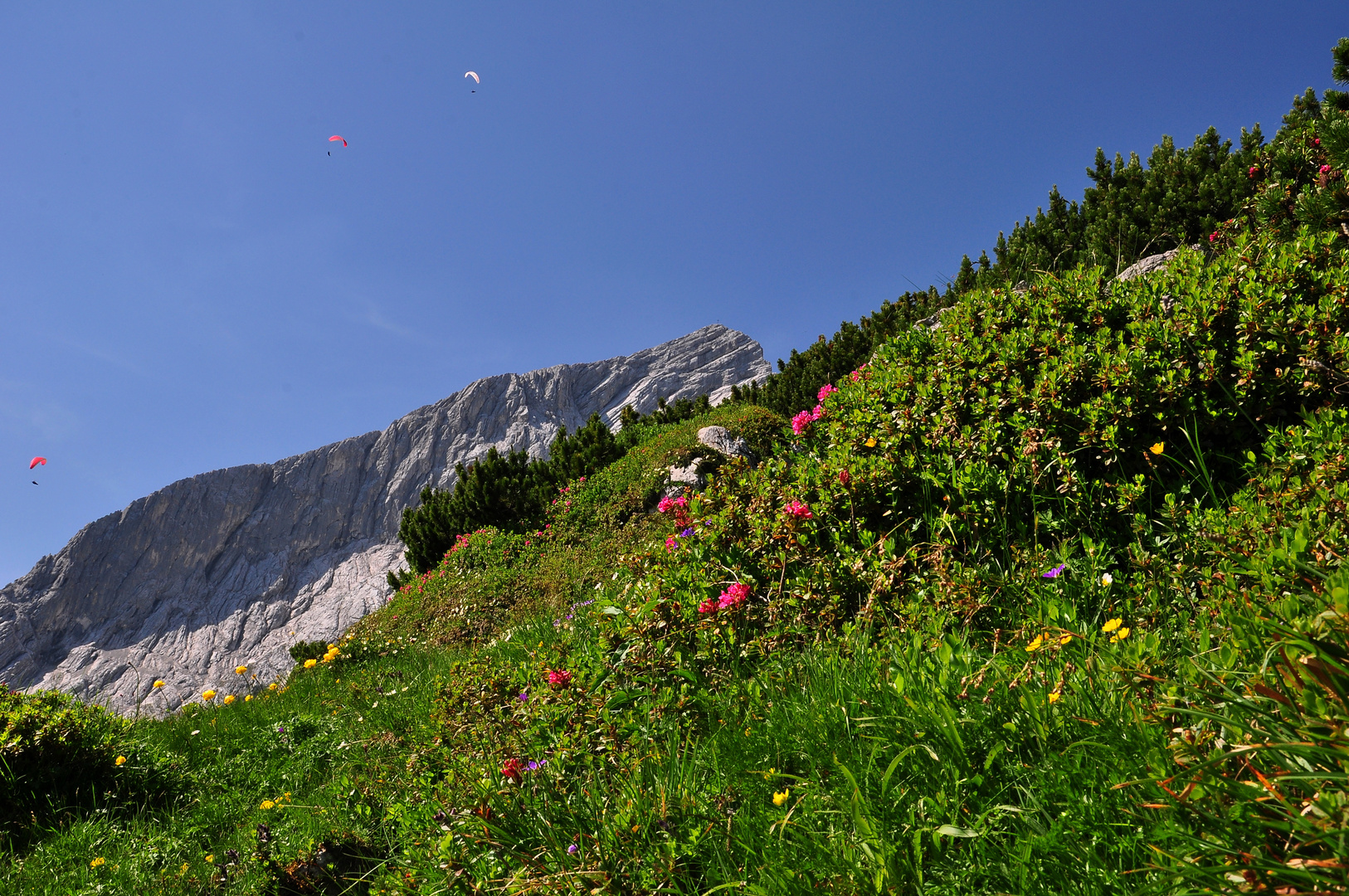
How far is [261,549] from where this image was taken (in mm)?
70562

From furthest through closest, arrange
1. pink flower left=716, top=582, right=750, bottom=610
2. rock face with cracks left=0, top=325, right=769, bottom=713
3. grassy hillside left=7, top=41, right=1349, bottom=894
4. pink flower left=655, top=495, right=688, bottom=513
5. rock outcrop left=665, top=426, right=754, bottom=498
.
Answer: rock face with cracks left=0, top=325, right=769, bottom=713, rock outcrop left=665, top=426, right=754, bottom=498, pink flower left=655, top=495, right=688, bottom=513, pink flower left=716, top=582, right=750, bottom=610, grassy hillside left=7, top=41, right=1349, bottom=894

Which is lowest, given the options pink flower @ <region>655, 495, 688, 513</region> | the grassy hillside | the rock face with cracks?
the grassy hillside

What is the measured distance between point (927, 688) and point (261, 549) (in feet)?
278

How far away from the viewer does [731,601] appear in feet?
12.0

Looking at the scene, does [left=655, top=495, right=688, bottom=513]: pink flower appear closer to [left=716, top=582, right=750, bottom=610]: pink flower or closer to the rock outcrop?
[left=716, top=582, right=750, bottom=610]: pink flower

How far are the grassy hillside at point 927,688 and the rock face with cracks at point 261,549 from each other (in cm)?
5933

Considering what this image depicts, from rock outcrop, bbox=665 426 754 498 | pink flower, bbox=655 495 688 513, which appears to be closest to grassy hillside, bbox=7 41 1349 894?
pink flower, bbox=655 495 688 513

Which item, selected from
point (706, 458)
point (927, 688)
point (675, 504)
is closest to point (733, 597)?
point (927, 688)

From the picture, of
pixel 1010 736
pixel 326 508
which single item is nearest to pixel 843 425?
pixel 1010 736

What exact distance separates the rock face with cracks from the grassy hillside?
59.3 meters

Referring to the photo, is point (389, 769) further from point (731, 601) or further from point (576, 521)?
point (576, 521)

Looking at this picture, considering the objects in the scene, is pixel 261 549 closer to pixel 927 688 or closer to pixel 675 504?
pixel 675 504

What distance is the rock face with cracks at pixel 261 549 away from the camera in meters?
61.3

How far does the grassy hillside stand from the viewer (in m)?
1.62
